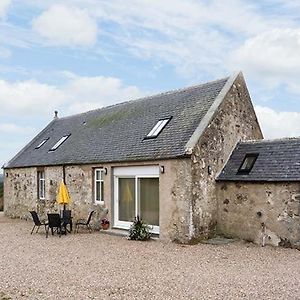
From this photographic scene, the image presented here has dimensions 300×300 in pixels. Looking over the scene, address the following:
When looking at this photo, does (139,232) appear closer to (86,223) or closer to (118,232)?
(118,232)

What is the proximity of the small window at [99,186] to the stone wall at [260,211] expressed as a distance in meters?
5.07

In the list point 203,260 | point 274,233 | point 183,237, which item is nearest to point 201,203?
point 183,237

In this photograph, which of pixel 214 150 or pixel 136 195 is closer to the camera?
pixel 214 150

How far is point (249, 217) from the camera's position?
14.1 m

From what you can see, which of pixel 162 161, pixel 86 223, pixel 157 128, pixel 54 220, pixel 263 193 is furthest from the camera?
pixel 86 223

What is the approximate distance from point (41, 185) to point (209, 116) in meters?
11.0

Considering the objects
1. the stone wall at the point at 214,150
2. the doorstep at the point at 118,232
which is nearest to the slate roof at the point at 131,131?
the stone wall at the point at 214,150

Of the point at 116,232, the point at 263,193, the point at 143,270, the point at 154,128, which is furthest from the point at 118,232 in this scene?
the point at 143,270

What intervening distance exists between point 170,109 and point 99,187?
14.1 ft

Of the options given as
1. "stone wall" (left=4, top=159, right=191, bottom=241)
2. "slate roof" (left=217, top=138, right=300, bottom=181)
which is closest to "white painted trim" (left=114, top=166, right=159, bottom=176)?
"stone wall" (left=4, top=159, right=191, bottom=241)

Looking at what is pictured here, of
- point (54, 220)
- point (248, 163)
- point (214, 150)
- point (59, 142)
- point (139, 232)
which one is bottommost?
point (139, 232)

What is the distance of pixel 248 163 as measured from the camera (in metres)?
15.0

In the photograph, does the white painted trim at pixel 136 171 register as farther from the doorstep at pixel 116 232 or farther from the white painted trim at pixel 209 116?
the doorstep at pixel 116 232

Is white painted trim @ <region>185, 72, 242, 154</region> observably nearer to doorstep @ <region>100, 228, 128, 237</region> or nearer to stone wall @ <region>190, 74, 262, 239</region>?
stone wall @ <region>190, 74, 262, 239</region>
